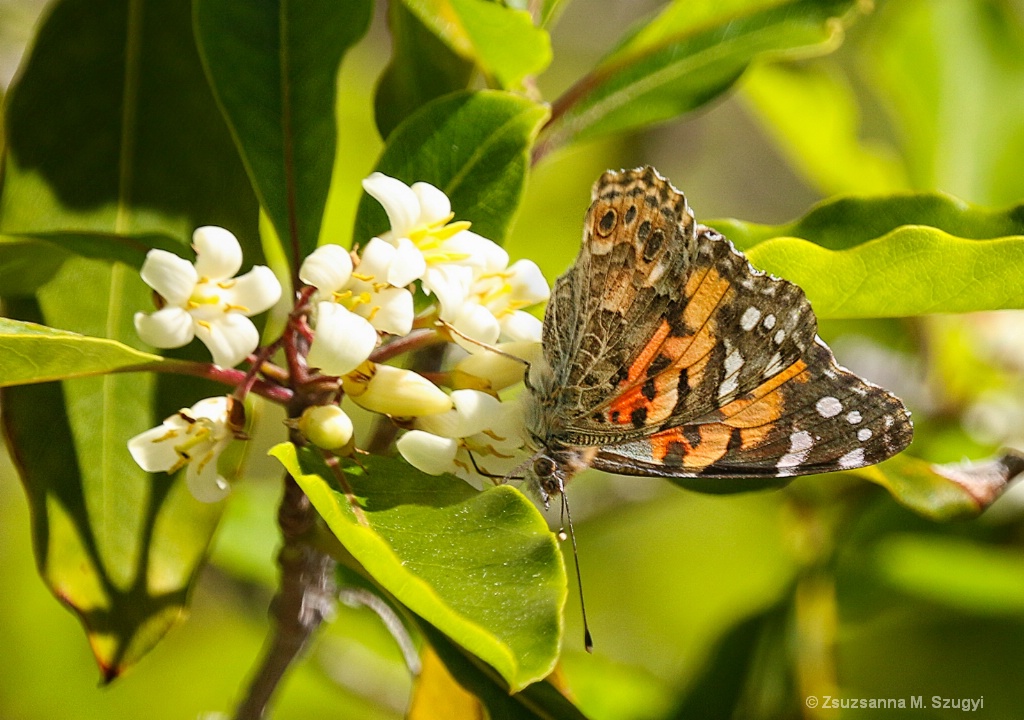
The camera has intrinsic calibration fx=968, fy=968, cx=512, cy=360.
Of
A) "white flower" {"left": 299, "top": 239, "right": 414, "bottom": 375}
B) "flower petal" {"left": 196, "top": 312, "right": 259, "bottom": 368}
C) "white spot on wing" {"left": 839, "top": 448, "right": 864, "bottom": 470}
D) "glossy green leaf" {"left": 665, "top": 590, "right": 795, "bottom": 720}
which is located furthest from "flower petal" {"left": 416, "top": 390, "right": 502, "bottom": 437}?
"glossy green leaf" {"left": 665, "top": 590, "right": 795, "bottom": 720}

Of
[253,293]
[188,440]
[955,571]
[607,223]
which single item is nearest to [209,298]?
[253,293]

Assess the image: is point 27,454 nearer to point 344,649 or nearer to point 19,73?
point 19,73

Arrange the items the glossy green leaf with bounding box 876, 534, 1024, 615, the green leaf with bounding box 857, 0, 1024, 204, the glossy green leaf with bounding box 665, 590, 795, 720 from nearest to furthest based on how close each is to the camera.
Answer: the glossy green leaf with bounding box 665, 590, 795, 720, the glossy green leaf with bounding box 876, 534, 1024, 615, the green leaf with bounding box 857, 0, 1024, 204

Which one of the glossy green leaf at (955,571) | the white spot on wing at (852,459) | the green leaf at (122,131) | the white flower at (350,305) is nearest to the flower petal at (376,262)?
the white flower at (350,305)

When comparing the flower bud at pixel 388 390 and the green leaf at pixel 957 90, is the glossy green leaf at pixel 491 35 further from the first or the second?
the green leaf at pixel 957 90

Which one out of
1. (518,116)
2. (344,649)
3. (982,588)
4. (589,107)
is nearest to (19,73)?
(518,116)

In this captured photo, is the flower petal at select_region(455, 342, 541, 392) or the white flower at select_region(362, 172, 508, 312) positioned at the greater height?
the white flower at select_region(362, 172, 508, 312)

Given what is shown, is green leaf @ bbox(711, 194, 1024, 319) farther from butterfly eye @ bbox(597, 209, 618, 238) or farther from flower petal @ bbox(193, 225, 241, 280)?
flower petal @ bbox(193, 225, 241, 280)

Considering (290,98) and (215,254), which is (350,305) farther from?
(290,98)
